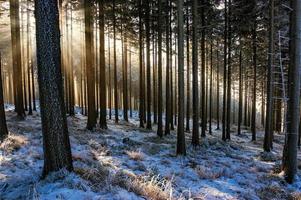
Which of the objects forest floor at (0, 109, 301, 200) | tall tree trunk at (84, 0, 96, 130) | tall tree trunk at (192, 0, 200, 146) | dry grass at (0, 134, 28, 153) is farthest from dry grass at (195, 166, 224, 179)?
tall tree trunk at (84, 0, 96, 130)

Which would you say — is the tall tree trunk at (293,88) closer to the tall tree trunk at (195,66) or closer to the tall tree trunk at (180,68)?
the tall tree trunk at (180,68)

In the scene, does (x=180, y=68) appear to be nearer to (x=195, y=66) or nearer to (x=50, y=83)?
(x=195, y=66)

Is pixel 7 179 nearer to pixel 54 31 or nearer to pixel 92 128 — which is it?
pixel 54 31

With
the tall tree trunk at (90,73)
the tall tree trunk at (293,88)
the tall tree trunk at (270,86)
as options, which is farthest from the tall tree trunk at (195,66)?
the tall tree trunk at (293,88)

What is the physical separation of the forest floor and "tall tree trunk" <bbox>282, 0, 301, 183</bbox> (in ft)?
2.54

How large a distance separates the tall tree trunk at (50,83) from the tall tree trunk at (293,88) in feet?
25.1

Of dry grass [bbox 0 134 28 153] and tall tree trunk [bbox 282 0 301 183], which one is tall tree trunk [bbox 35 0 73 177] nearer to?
dry grass [bbox 0 134 28 153]

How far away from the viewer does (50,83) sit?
6277 mm

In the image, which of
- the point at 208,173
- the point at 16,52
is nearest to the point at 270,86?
the point at 208,173

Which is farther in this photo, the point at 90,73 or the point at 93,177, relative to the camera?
the point at 90,73

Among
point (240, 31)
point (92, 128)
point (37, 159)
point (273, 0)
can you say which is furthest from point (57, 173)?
point (240, 31)

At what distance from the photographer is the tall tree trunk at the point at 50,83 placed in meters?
6.23

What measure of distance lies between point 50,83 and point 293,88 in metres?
7.85

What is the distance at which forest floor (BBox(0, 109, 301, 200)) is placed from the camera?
5.97 m
